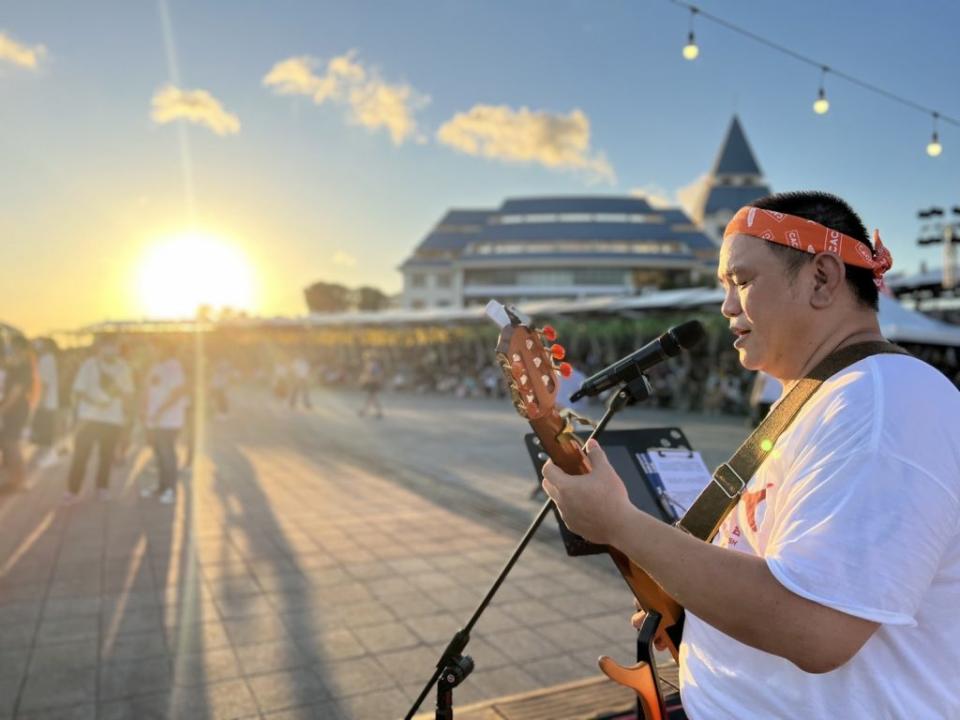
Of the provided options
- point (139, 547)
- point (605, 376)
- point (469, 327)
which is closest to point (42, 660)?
point (139, 547)

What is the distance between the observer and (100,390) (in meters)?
7.49

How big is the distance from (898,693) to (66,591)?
523cm

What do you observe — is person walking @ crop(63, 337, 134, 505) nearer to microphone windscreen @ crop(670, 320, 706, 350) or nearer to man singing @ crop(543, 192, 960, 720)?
microphone windscreen @ crop(670, 320, 706, 350)

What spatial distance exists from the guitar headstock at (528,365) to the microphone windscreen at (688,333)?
67 cm

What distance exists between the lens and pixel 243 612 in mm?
4566

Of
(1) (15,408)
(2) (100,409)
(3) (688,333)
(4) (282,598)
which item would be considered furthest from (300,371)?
(3) (688,333)

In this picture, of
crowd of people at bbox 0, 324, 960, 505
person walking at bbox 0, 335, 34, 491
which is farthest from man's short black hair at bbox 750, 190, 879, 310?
person walking at bbox 0, 335, 34, 491

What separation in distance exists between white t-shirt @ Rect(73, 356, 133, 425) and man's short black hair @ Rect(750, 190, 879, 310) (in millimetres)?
7530

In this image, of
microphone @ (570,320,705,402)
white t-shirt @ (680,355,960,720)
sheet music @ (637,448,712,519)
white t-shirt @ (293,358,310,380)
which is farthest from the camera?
white t-shirt @ (293,358,310,380)

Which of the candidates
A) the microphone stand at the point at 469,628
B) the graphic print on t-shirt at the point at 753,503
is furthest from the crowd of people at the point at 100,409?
the graphic print on t-shirt at the point at 753,503

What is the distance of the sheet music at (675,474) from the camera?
7.09ft

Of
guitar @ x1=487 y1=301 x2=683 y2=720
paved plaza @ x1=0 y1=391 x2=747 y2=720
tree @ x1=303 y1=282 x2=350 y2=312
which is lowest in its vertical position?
paved plaza @ x1=0 y1=391 x2=747 y2=720

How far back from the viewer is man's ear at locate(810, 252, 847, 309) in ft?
4.50

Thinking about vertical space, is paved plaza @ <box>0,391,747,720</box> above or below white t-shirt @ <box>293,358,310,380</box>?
below
